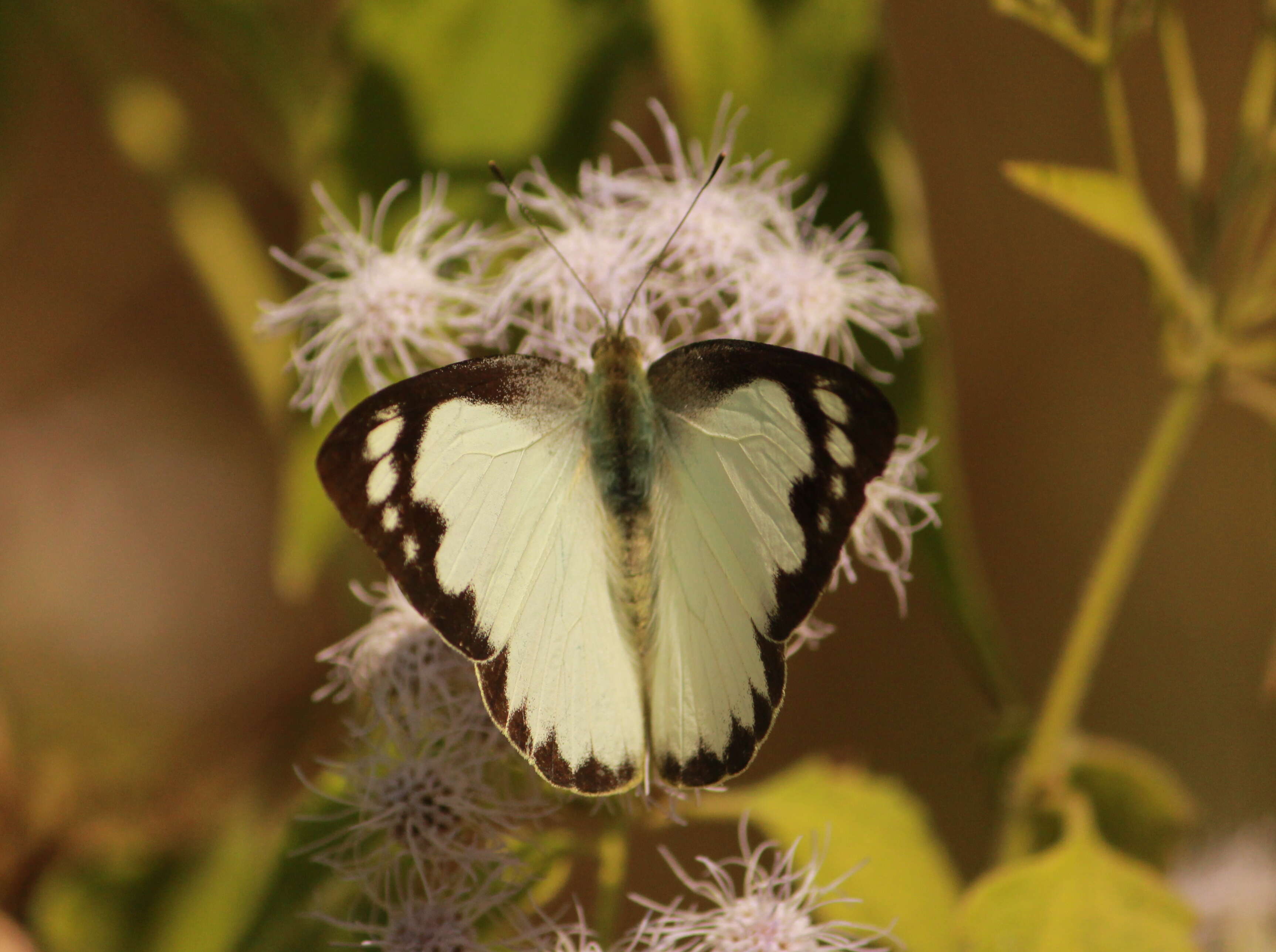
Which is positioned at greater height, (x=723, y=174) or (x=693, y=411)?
(x=723, y=174)

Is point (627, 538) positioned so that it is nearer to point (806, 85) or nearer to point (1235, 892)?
point (806, 85)

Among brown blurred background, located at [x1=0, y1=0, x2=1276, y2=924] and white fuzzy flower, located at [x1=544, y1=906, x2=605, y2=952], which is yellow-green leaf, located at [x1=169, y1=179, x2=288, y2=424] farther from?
white fuzzy flower, located at [x1=544, y1=906, x2=605, y2=952]

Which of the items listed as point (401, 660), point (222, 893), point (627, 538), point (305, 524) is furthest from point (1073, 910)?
point (222, 893)

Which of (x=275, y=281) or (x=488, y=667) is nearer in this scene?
(x=488, y=667)

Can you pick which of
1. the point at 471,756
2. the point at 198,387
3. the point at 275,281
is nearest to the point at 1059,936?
the point at 471,756

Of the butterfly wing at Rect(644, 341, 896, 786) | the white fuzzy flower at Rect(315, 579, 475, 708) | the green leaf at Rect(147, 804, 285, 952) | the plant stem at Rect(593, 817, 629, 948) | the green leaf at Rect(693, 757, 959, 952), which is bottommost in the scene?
the green leaf at Rect(147, 804, 285, 952)

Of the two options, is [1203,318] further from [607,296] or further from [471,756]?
[471,756]

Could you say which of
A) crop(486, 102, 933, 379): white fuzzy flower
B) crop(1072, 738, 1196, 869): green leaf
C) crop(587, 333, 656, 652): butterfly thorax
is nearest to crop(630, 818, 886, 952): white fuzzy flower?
crop(587, 333, 656, 652): butterfly thorax
